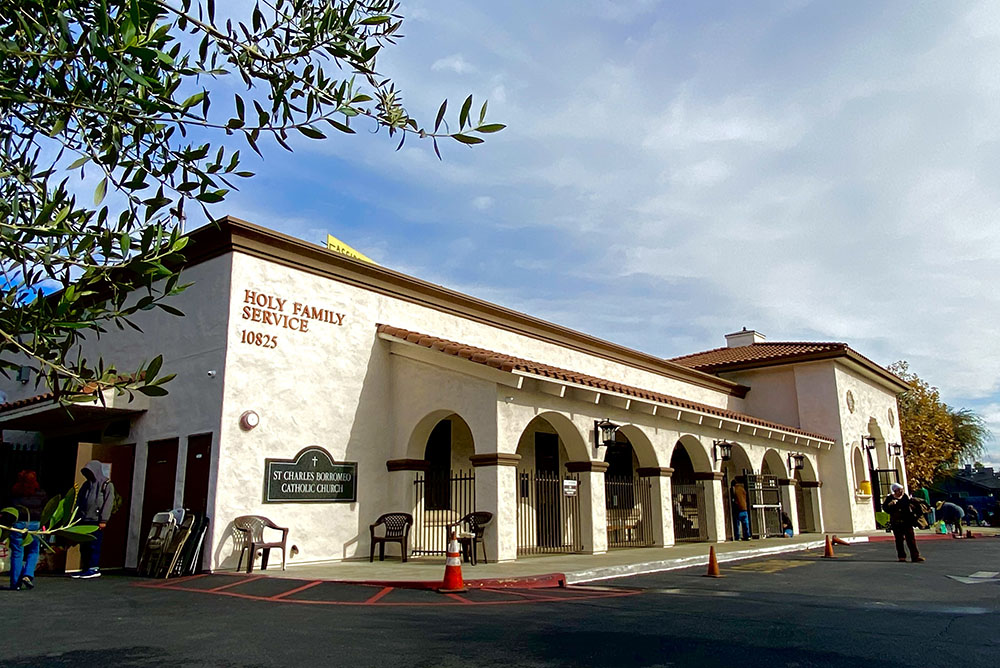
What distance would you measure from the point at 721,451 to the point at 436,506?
8.09 m

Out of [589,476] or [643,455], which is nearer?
[589,476]

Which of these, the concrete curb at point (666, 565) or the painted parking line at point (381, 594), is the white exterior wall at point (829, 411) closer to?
the concrete curb at point (666, 565)

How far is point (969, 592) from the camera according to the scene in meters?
9.91

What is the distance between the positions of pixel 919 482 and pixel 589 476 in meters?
29.3

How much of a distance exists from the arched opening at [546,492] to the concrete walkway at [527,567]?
3.65ft

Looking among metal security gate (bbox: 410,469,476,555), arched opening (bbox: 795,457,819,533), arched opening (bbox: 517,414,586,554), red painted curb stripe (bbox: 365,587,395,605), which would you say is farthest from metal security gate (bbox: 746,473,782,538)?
red painted curb stripe (bbox: 365,587,395,605)

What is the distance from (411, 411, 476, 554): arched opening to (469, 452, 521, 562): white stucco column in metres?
0.54

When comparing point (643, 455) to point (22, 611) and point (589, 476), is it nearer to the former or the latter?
point (589, 476)

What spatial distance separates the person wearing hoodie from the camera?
11.5 metres

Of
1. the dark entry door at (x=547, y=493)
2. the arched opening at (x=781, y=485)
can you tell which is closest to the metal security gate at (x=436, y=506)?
the dark entry door at (x=547, y=493)

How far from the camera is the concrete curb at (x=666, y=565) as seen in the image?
11.4 meters

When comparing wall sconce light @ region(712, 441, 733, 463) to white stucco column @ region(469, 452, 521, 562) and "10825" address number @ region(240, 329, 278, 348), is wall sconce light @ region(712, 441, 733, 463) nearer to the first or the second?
white stucco column @ region(469, 452, 521, 562)

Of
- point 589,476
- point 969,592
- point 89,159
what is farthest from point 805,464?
point 89,159

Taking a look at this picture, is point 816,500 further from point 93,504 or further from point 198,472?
point 93,504
